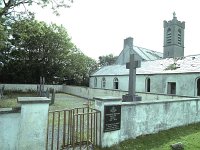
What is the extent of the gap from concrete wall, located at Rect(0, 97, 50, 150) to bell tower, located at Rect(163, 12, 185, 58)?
40543mm

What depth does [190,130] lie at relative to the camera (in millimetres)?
10969

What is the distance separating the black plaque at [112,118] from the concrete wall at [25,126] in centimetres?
227

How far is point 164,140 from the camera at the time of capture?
359 inches

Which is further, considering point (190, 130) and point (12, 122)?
point (190, 130)

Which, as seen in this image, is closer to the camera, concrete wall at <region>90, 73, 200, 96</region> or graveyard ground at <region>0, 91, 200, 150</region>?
graveyard ground at <region>0, 91, 200, 150</region>

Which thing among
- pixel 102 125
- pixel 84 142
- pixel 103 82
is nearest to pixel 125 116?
pixel 102 125

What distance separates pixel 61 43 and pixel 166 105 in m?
32.0

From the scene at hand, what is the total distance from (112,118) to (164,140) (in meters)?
2.57

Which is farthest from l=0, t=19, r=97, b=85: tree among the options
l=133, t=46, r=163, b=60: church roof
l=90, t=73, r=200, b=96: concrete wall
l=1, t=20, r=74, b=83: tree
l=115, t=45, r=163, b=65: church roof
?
l=90, t=73, r=200, b=96: concrete wall

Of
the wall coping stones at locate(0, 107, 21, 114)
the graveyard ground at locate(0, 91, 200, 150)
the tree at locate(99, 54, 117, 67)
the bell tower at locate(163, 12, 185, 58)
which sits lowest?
the graveyard ground at locate(0, 91, 200, 150)

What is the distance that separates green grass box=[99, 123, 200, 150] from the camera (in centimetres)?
812

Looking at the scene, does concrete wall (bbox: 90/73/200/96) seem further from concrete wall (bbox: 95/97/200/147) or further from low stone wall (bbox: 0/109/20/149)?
low stone wall (bbox: 0/109/20/149)

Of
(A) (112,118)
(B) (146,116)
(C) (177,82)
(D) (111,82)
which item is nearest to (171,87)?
(C) (177,82)

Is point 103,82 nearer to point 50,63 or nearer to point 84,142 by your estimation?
point 50,63
